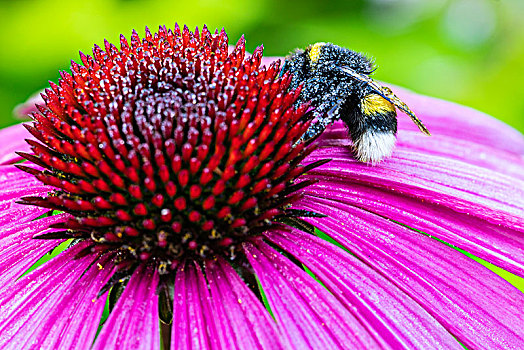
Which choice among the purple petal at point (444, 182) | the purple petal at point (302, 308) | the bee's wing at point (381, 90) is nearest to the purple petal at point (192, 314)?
the purple petal at point (302, 308)

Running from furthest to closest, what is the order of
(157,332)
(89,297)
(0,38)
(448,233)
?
(0,38) → (448,233) → (89,297) → (157,332)

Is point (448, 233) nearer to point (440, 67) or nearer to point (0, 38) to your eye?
point (440, 67)

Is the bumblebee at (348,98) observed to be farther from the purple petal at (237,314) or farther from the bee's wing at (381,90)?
the purple petal at (237,314)

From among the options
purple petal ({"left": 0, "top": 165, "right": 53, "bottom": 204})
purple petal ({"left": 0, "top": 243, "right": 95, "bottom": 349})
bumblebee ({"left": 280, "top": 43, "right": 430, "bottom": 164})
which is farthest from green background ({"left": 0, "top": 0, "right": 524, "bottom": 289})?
purple petal ({"left": 0, "top": 243, "right": 95, "bottom": 349})

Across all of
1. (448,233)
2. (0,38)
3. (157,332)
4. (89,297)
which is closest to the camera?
(157,332)

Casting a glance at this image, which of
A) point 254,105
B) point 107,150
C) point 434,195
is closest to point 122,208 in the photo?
point 107,150

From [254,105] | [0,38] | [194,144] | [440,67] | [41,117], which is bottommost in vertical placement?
[194,144]

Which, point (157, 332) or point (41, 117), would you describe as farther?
point (41, 117)
